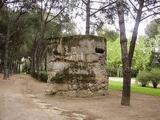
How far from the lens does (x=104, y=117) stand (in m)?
11.0

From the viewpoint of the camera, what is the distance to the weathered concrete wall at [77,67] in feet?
57.4

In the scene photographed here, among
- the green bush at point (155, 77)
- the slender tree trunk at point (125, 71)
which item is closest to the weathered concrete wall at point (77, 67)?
the slender tree trunk at point (125, 71)

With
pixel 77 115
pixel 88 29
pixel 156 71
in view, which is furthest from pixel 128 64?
pixel 156 71

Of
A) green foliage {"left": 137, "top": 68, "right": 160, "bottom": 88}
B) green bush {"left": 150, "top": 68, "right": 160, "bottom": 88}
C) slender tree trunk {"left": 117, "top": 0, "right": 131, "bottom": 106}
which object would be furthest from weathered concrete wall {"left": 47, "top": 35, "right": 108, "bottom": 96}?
green foliage {"left": 137, "top": 68, "right": 160, "bottom": 88}

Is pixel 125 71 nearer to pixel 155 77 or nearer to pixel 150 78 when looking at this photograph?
pixel 155 77

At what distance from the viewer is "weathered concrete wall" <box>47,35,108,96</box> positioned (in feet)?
57.4

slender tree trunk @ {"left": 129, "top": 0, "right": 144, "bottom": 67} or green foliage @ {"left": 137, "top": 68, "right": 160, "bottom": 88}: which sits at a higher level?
slender tree trunk @ {"left": 129, "top": 0, "right": 144, "bottom": 67}

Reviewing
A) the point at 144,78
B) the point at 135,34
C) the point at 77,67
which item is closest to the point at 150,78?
the point at 144,78

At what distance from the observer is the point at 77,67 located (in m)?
17.6

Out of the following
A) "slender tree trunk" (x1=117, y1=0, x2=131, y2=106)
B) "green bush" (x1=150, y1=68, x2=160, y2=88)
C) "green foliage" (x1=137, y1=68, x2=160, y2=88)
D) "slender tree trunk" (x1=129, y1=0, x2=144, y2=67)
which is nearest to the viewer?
"slender tree trunk" (x1=117, y1=0, x2=131, y2=106)

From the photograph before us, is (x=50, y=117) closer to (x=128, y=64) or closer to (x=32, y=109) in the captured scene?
(x=32, y=109)

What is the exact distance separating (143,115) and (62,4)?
2158cm

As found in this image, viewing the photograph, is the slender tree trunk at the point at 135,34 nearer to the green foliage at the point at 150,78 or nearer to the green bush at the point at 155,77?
the green bush at the point at 155,77

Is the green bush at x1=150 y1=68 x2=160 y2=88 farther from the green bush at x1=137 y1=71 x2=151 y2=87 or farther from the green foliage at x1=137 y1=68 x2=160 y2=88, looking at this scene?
the green bush at x1=137 y1=71 x2=151 y2=87
